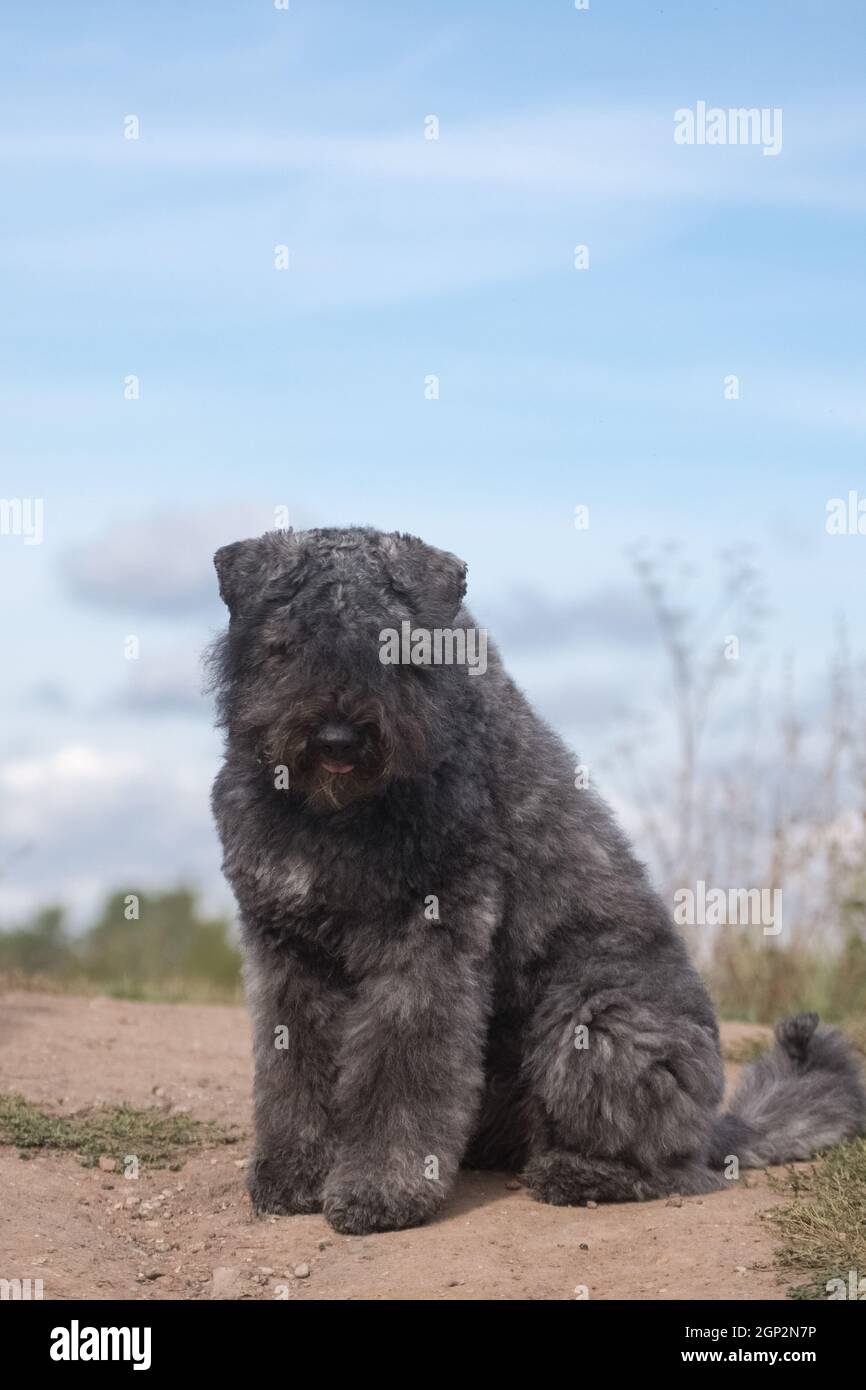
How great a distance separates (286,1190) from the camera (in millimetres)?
6836

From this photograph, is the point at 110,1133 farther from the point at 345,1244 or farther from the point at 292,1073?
the point at 345,1244

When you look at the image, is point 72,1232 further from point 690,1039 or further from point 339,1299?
point 690,1039

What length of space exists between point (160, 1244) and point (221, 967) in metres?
9.45

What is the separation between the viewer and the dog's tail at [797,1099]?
7.78 m

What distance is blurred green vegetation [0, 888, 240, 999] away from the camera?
1254 cm

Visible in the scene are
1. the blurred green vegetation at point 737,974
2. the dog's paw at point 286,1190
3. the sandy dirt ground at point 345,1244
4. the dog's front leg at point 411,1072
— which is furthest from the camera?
the blurred green vegetation at point 737,974

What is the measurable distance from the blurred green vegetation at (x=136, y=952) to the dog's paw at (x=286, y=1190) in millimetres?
Answer: 3416

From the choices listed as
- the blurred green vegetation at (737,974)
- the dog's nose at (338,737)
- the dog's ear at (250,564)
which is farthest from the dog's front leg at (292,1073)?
the blurred green vegetation at (737,974)

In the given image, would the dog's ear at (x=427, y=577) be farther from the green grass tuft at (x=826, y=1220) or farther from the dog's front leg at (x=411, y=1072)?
the green grass tuft at (x=826, y=1220)

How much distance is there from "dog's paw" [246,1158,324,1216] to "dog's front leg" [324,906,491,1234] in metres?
0.26

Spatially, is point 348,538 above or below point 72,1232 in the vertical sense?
above
